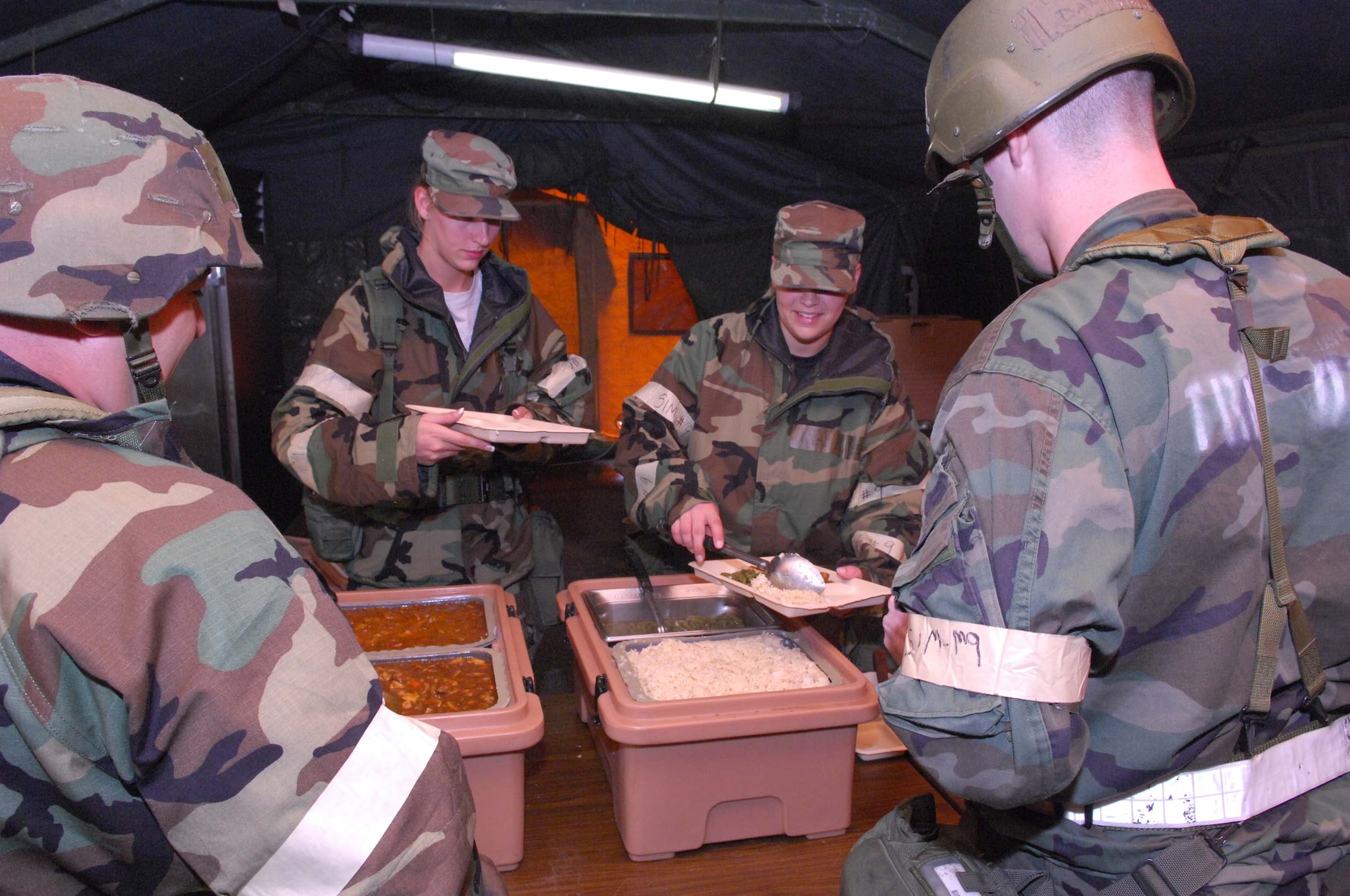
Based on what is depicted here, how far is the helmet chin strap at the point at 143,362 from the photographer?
1.00 m

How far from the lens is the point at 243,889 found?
2.59ft

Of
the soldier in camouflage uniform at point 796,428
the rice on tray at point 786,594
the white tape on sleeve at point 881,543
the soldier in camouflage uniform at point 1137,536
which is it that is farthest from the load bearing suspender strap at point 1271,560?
the soldier in camouflage uniform at point 796,428

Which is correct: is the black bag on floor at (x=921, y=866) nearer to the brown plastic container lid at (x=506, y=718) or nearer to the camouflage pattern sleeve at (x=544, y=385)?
the brown plastic container lid at (x=506, y=718)

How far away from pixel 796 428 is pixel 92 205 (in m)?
2.07

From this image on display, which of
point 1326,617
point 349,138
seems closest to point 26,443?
point 1326,617

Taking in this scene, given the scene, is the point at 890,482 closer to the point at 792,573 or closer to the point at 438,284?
the point at 792,573

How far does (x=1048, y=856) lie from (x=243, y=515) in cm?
114

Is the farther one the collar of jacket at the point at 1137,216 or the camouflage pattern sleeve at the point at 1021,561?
the collar of jacket at the point at 1137,216

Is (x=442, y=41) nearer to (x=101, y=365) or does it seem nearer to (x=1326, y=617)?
(x=101, y=365)

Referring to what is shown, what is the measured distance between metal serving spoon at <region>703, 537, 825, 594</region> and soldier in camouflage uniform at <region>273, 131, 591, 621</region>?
33.1 inches

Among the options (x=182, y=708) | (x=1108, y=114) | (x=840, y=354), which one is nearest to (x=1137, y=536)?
(x=1108, y=114)

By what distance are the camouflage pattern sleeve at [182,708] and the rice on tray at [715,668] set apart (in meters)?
0.93

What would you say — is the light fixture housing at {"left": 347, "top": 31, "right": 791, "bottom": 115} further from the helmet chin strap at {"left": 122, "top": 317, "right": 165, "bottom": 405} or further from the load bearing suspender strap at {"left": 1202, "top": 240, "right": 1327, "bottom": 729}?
the load bearing suspender strap at {"left": 1202, "top": 240, "right": 1327, "bottom": 729}

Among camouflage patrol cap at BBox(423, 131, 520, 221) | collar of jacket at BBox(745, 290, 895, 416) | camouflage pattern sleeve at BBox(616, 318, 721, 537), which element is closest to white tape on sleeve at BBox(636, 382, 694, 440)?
camouflage pattern sleeve at BBox(616, 318, 721, 537)
